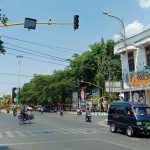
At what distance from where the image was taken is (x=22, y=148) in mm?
10125

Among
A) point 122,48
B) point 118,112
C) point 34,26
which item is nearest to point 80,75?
point 122,48

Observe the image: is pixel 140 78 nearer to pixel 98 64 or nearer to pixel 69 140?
pixel 69 140

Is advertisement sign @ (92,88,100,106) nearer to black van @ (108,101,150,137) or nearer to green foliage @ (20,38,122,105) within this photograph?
green foliage @ (20,38,122,105)

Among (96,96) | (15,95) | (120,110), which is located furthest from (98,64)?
(15,95)

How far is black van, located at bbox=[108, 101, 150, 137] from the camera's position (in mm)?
14023

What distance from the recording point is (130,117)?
14656mm

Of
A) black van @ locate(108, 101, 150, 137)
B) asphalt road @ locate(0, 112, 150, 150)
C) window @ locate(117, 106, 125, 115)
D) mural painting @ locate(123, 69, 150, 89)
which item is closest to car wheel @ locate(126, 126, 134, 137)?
black van @ locate(108, 101, 150, 137)

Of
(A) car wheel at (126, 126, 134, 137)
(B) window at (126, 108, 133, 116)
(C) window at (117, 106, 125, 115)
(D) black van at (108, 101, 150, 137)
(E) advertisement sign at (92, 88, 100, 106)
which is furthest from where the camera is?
(E) advertisement sign at (92, 88, 100, 106)

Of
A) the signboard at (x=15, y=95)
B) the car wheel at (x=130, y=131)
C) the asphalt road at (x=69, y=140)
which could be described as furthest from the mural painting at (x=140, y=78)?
the signboard at (x=15, y=95)

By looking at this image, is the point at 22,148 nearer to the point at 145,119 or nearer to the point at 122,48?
the point at 145,119

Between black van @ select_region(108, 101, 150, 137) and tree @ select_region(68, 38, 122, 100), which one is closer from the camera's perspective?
black van @ select_region(108, 101, 150, 137)

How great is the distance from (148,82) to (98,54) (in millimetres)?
27416

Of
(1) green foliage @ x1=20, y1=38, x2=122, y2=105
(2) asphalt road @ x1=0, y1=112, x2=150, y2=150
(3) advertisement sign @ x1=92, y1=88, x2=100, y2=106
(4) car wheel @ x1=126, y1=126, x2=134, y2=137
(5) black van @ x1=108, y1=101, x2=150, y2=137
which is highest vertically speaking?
(1) green foliage @ x1=20, y1=38, x2=122, y2=105

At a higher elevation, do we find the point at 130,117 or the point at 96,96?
the point at 96,96
